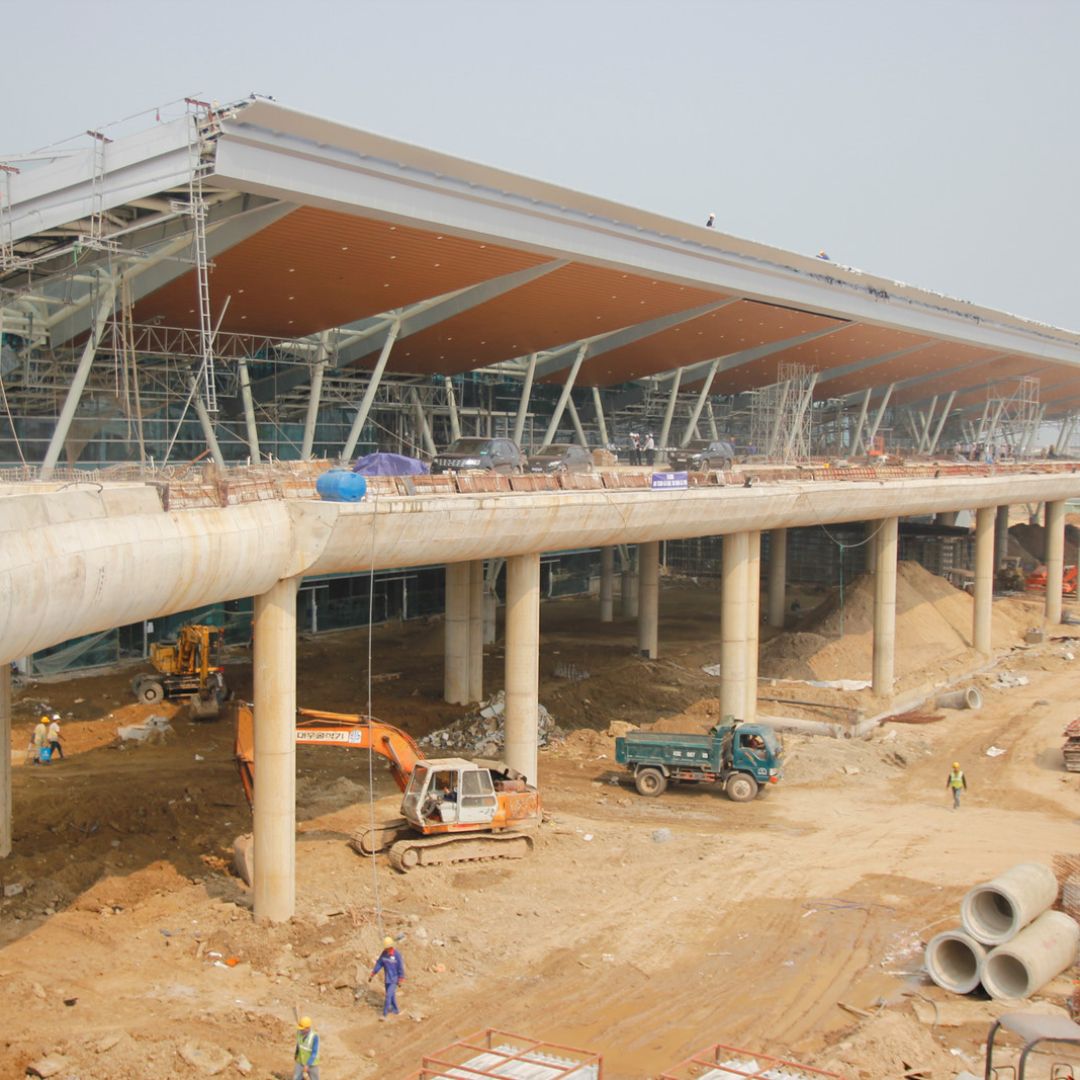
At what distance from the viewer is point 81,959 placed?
17.3 metres

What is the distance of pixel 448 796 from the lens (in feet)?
72.7

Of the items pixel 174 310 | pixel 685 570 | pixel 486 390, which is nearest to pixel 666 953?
pixel 174 310

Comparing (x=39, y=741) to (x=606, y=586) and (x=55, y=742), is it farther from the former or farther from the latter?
(x=606, y=586)

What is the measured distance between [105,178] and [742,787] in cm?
2017

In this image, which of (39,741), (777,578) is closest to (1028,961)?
(39,741)

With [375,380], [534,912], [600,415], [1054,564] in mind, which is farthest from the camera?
[600,415]

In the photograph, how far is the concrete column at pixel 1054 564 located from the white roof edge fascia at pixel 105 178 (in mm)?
46559

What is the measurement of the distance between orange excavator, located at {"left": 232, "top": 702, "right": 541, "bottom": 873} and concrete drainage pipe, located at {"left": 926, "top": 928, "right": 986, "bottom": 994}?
7976 millimetres

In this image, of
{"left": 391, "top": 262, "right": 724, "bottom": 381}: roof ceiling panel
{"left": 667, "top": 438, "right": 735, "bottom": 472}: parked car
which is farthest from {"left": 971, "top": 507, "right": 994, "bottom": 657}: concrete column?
{"left": 391, "top": 262, "right": 724, "bottom": 381}: roof ceiling panel

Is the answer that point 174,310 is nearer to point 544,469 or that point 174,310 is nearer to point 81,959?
point 544,469

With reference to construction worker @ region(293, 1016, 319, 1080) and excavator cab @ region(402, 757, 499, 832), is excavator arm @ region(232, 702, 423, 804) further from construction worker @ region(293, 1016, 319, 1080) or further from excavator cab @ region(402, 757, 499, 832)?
construction worker @ region(293, 1016, 319, 1080)

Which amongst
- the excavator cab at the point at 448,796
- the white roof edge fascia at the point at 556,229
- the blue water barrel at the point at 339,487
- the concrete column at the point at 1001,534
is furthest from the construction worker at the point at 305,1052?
the concrete column at the point at 1001,534

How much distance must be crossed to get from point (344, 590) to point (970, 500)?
2472cm

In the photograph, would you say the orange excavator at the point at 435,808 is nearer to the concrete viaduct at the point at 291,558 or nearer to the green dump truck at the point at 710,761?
the concrete viaduct at the point at 291,558
